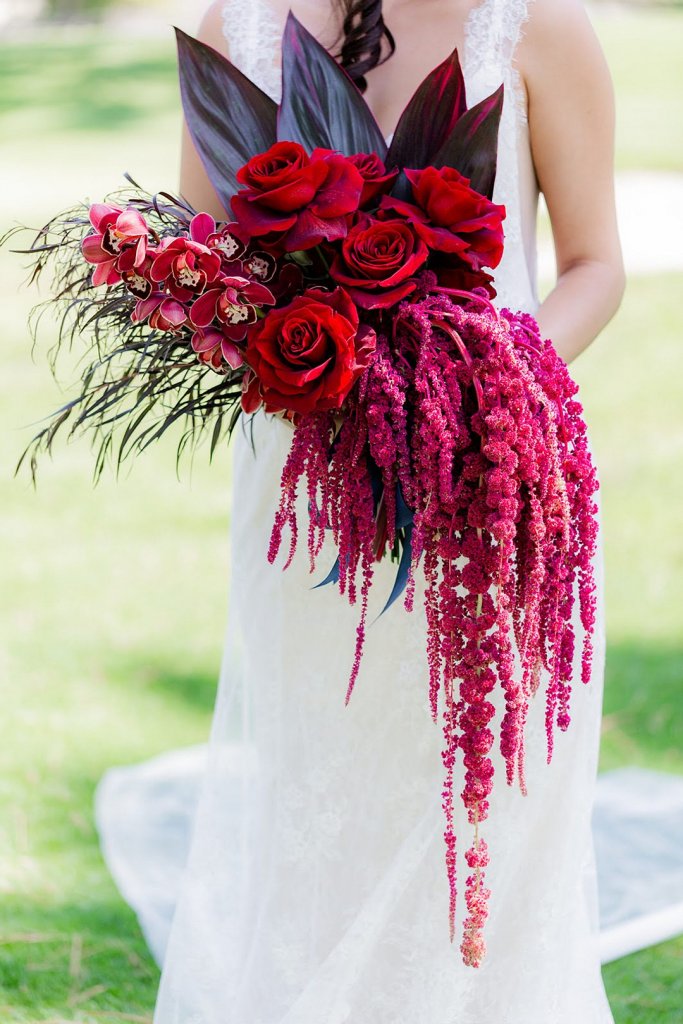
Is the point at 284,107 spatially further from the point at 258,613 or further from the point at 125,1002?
the point at 125,1002

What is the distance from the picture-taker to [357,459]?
181 centimetres

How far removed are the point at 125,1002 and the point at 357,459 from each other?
1669 millimetres

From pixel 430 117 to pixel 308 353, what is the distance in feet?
1.64

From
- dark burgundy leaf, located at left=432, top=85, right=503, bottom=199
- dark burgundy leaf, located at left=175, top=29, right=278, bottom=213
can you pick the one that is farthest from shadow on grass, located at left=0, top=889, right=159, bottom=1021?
dark burgundy leaf, located at left=432, top=85, right=503, bottom=199

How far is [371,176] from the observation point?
186 cm

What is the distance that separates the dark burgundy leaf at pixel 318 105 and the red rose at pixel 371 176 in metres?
0.11

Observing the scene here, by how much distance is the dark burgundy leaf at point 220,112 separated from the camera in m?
1.94

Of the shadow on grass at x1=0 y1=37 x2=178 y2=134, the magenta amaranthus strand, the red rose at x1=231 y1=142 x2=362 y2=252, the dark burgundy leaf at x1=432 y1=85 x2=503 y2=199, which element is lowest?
the magenta amaranthus strand

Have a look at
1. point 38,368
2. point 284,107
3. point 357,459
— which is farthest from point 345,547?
point 38,368

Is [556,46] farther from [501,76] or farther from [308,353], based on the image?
[308,353]

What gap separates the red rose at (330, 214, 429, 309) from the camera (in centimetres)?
179

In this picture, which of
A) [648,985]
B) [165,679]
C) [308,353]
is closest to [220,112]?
[308,353]

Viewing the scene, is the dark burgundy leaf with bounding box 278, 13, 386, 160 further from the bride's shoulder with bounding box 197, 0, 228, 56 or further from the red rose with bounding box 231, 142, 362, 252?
the bride's shoulder with bounding box 197, 0, 228, 56

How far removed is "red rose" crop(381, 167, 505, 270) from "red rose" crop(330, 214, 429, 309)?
29mm
